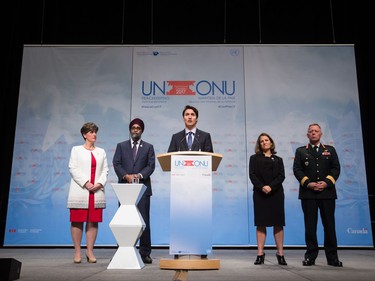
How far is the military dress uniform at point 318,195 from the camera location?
11.2 feet

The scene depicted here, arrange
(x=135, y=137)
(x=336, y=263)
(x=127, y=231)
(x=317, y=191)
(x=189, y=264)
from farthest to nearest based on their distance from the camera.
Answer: (x=135, y=137) < (x=317, y=191) < (x=336, y=263) < (x=127, y=231) < (x=189, y=264)

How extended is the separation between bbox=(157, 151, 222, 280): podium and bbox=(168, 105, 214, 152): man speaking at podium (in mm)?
530

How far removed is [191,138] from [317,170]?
46.3 inches

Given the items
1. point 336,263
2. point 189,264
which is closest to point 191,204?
point 189,264

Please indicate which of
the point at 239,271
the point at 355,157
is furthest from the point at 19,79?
the point at 355,157

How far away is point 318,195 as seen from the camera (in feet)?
11.4

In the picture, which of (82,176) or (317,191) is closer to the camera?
(317,191)

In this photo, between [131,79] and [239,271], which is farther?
[131,79]

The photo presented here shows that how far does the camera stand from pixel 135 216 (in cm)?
311

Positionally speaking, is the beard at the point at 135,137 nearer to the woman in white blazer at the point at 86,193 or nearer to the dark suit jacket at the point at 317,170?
the woman in white blazer at the point at 86,193

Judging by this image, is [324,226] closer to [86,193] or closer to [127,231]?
[127,231]
